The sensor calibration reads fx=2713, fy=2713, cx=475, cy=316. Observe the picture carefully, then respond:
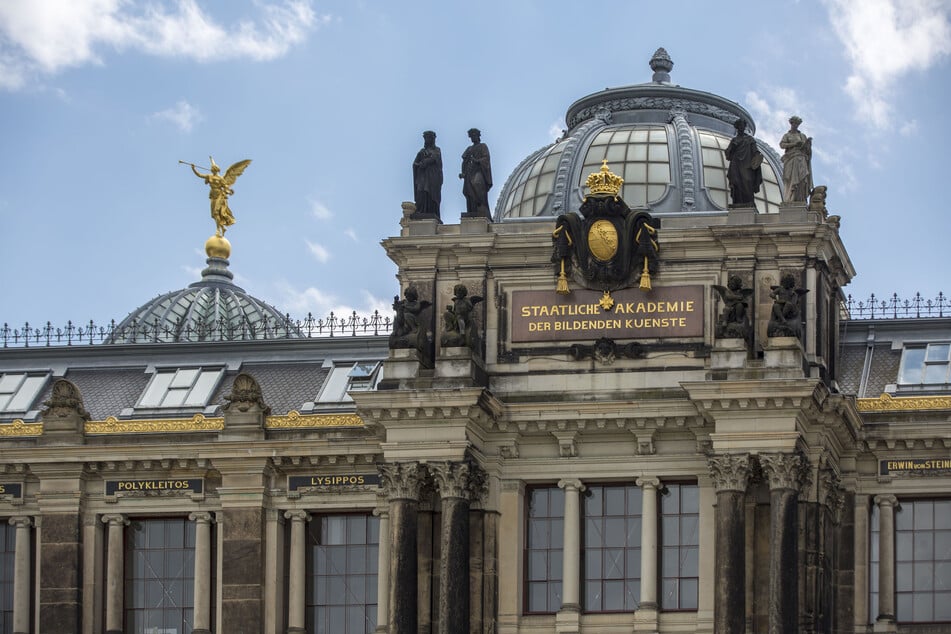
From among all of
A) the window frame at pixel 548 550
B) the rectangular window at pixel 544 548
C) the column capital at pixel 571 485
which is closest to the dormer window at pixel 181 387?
the window frame at pixel 548 550

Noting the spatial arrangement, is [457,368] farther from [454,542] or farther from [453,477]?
[454,542]

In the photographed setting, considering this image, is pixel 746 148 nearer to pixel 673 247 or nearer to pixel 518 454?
pixel 673 247

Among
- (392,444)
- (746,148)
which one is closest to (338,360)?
(392,444)

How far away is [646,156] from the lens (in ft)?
222

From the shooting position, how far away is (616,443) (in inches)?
2447

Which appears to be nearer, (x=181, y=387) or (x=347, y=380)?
(x=347, y=380)

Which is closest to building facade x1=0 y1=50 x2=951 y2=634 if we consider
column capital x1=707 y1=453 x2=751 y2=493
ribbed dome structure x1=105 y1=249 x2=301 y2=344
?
column capital x1=707 y1=453 x2=751 y2=493

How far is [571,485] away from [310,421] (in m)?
6.90

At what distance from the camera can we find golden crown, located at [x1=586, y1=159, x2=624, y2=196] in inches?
2448

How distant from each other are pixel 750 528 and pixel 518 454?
5.79 m

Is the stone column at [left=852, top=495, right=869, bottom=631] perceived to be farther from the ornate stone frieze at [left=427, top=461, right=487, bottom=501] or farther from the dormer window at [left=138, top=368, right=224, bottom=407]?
the dormer window at [left=138, top=368, right=224, bottom=407]

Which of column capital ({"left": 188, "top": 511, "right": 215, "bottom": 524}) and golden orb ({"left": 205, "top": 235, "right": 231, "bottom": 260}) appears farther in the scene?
golden orb ({"left": 205, "top": 235, "right": 231, "bottom": 260})

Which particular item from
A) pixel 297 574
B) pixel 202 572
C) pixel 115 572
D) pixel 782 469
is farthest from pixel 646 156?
pixel 115 572

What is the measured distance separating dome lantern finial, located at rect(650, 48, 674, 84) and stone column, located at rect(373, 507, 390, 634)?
15.4 m
